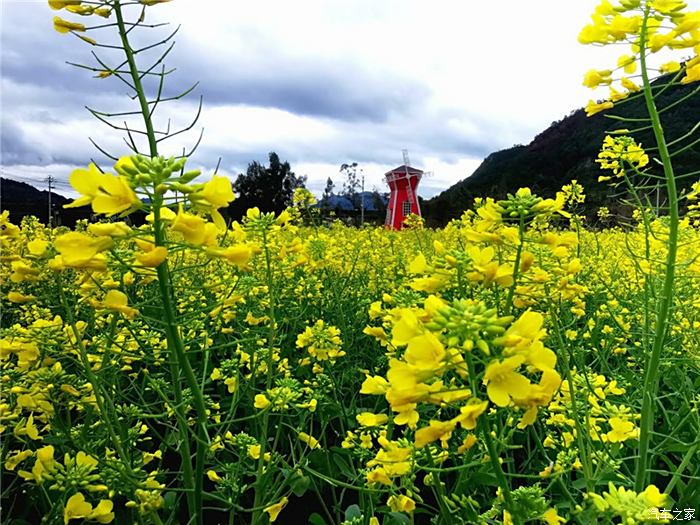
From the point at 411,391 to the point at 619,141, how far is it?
206 cm

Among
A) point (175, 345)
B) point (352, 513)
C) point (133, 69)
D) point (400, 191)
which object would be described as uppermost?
point (400, 191)

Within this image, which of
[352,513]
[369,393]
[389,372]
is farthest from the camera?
[352,513]

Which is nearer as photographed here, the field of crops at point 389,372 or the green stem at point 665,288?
the field of crops at point 389,372

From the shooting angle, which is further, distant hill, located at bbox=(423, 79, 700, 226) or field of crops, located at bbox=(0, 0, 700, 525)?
distant hill, located at bbox=(423, 79, 700, 226)

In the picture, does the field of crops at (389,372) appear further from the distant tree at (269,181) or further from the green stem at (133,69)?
the distant tree at (269,181)

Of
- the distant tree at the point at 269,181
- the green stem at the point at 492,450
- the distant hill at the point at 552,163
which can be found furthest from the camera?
the distant tree at the point at 269,181

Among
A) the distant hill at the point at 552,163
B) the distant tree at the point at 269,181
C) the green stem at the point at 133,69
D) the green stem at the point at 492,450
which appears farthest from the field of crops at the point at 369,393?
the distant tree at the point at 269,181

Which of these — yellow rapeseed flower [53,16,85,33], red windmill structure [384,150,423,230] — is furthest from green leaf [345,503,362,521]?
red windmill structure [384,150,423,230]

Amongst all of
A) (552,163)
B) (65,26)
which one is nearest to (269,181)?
(552,163)

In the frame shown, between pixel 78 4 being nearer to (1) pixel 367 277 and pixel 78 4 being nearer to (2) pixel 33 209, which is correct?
(1) pixel 367 277

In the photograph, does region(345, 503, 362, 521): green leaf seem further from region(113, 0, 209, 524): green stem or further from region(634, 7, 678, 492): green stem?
region(634, 7, 678, 492): green stem

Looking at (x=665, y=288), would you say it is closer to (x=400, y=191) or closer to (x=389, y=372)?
(x=389, y=372)

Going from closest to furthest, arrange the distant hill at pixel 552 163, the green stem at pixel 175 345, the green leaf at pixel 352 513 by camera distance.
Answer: the green stem at pixel 175 345
the green leaf at pixel 352 513
the distant hill at pixel 552 163

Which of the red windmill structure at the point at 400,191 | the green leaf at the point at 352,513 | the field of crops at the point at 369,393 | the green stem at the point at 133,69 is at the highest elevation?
the red windmill structure at the point at 400,191
